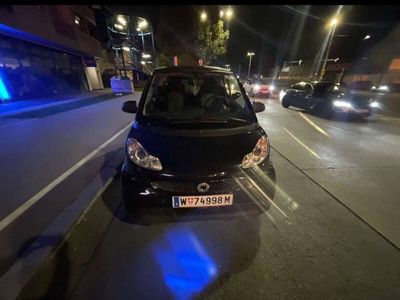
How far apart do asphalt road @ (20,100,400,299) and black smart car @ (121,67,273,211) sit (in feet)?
0.74

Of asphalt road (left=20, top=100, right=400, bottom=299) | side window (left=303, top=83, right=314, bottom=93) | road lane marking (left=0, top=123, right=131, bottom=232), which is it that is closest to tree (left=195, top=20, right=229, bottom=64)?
side window (left=303, top=83, right=314, bottom=93)

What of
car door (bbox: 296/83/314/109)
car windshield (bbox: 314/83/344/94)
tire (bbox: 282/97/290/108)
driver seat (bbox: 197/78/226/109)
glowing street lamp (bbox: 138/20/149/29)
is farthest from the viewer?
glowing street lamp (bbox: 138/20/149/29)

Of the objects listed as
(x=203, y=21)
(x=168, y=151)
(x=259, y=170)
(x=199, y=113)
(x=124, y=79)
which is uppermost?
(x=203, y=21)

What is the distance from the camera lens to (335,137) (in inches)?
259

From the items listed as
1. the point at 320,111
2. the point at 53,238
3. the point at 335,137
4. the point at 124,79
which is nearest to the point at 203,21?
the point at 124,79

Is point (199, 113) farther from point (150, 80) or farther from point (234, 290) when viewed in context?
point (234, 290)

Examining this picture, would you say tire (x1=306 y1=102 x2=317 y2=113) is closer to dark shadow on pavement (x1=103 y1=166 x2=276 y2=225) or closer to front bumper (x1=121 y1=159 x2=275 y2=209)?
dark shadow on pavement (x1=103 y1=166 x2=276 y2=225)

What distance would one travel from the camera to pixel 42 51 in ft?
53.1

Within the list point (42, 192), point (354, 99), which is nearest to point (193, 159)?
point (42, 192)

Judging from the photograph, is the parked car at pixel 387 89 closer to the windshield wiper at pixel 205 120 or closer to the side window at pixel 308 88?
the side window at pixel 308 88

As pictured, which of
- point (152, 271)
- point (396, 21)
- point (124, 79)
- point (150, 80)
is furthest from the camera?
point (396, 21)

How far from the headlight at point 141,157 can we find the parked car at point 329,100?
9166 millimetres

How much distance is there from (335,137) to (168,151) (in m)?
6.04

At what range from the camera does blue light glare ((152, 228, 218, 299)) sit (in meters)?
1.96
